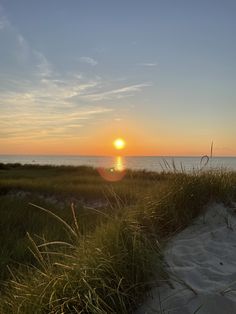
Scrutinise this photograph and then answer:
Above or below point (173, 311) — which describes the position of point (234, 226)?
above

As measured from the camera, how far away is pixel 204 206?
279 inches

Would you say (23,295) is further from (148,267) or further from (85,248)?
(148,267)

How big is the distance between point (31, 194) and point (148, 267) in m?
16.9

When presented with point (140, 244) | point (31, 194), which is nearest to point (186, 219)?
point (140, 244)

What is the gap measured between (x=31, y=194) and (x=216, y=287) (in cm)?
1728

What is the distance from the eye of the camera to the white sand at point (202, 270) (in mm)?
4117

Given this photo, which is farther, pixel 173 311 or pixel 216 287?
pixel 216 287

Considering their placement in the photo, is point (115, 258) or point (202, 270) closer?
point (115, 258)

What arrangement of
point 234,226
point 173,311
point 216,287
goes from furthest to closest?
point 234,226
point 216,287
point 173,311

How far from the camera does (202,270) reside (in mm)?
4879

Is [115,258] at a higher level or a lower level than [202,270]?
higher

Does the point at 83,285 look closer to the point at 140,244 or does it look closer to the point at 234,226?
the point at 140,244

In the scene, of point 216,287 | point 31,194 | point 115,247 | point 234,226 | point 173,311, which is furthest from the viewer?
point 31,194

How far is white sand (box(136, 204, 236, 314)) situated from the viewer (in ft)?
13.5
